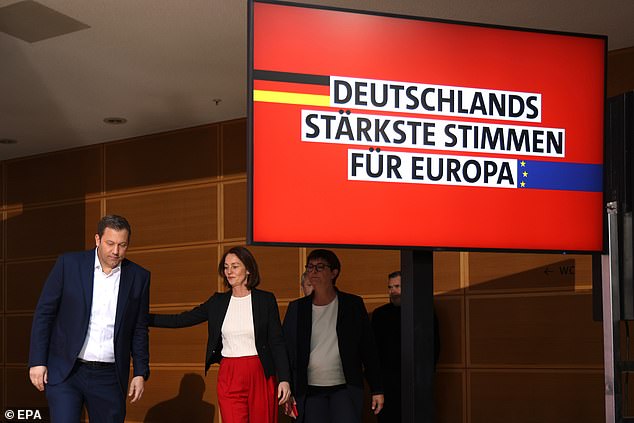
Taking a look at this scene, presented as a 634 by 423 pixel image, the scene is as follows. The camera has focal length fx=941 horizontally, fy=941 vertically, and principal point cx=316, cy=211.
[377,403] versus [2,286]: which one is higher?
[2,286]

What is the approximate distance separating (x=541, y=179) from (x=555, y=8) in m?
2.93

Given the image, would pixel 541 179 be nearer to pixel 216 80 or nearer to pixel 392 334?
pixel 392 334

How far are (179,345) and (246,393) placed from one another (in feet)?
11.6

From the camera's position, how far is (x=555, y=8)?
16.9 feet

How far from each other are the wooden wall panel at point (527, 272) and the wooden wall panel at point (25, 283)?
4360mm

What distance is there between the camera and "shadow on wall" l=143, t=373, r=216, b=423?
769cm

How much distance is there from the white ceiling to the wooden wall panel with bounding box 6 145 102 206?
36 cm

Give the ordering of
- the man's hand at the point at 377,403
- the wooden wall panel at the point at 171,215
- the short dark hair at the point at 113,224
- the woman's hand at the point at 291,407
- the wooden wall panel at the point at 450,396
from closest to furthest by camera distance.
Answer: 1. the short dark hair at the point at 113,224
2. the woman's hand at the point at 291,407
3. the man's hand at the point at 377,403
4. the wooden wall panel at the point at 450,396
5. the wooden wall panel at the point at 171,215

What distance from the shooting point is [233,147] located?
7758 mm

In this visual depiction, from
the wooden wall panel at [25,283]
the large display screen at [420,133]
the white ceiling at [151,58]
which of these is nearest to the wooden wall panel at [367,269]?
the white ceiling at [151,58]

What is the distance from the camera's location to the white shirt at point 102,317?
3885 millimetres

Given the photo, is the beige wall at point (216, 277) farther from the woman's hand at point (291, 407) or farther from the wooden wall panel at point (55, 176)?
the woman's hand at point (291, 407)

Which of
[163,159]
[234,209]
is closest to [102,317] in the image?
[234,209]

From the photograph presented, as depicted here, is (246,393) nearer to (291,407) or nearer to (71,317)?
(291,407)
